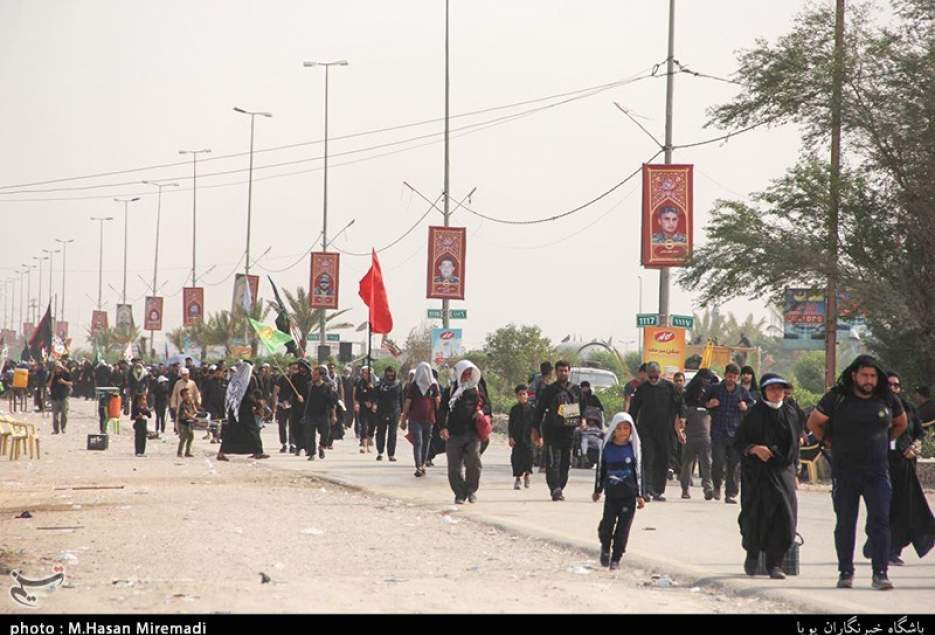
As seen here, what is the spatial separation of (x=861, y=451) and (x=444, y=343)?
2992cm

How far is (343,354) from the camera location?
61.3 metres

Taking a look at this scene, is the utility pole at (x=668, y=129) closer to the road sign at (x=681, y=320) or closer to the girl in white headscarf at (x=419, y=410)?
the road sign at (x=681, y=320)

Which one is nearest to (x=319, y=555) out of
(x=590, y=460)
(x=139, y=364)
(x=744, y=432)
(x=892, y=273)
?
(x=744, y=432)

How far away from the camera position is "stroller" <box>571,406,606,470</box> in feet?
70.5

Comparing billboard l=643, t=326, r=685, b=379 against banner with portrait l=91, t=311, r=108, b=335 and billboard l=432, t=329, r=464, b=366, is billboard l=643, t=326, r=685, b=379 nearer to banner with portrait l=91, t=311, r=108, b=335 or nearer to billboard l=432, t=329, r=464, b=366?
billboard l=432, t=329, r=464, b=366

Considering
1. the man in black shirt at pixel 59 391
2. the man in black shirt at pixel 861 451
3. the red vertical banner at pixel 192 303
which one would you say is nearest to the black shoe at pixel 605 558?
the man in black shirt at pixel 861 451

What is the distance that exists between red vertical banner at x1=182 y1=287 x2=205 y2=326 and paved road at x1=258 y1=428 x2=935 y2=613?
155 ft

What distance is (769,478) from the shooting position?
12219 millimetres

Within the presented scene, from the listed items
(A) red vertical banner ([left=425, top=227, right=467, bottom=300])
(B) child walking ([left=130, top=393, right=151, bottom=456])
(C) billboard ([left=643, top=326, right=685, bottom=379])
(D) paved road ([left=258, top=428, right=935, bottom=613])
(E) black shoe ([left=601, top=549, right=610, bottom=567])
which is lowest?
(D) paved road ([left=258, top=428, right=935, bottom=613])

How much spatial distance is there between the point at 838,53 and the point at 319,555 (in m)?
15.9

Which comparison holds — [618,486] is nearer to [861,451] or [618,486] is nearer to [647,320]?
[861,451]

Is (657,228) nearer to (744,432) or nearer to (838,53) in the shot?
(838,53)

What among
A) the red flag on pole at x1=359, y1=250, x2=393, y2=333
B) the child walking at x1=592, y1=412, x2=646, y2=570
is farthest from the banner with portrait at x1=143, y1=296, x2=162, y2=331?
the child walking at x1=592, y1=412, x2=646, y2=570

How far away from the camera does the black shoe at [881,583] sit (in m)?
11.2
